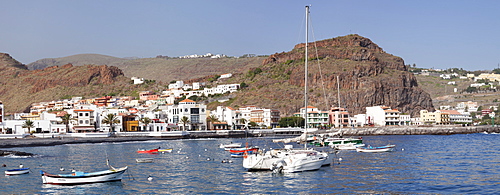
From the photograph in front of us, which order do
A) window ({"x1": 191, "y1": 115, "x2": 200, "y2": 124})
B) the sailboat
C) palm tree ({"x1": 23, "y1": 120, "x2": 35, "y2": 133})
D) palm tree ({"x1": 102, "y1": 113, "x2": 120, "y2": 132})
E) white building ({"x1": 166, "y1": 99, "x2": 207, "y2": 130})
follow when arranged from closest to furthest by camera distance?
the sailboat < palm tree ({"x1": 23, "y1": 120, "x2": 35, "y2": 133}) < palm tree ({"x1": 102, "y1": 113, "x2": 120, "y2": 132}) < white building ({"x1": 166, "y1": 99, "x2": 207, "y2": 130}) < window ({"x1": 191, "y1": 115, "x2": 200, "y2": 124})

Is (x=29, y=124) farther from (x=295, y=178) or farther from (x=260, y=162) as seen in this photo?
(x=295, y=178)

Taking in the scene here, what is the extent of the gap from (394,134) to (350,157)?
273 feet

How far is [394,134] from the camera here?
476 feet

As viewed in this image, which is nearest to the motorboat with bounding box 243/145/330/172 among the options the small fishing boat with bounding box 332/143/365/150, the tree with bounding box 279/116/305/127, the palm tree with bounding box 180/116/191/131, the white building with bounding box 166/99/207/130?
the small fishing boat with bounding box 332/143/365/150

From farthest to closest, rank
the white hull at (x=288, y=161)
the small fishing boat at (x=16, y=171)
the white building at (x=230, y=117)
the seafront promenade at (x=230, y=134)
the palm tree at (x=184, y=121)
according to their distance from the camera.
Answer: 1. the white building at (x=230, y=117)
2. the palm tree at (x=184, y=121)
3. the seafront promenade at (x=230, y=134)
4. the small fishing boat at (x=16, y=171)
5. the white hull at (x=288, y=161)

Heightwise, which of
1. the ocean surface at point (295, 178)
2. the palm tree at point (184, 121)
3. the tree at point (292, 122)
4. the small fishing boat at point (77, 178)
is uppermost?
the palm tree at point (184, 121)

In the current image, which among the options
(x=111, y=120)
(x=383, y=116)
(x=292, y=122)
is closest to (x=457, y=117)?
(x=383, y=116)

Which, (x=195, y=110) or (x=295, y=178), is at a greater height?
(x=195, y=110)

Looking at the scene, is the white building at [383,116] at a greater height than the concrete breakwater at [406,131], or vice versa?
the white building at [383,116]

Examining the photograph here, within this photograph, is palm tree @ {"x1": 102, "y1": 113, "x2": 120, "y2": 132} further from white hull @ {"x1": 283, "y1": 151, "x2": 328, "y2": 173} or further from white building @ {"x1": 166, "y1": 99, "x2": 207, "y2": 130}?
white hull @ {"x1": 283, "y1": 151, "x2": 328, "y2": 173}

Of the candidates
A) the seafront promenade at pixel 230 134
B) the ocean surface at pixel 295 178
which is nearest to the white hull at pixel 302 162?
the ocean surface at pixel 295 178

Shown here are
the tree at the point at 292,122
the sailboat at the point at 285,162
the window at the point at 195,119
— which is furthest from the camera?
the tree at the point at 292,122

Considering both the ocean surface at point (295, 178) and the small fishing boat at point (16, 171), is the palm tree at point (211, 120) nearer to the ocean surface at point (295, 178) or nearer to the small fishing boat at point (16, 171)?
the ocean surface at point (295, 178)

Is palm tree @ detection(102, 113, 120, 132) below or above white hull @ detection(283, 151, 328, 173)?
above
